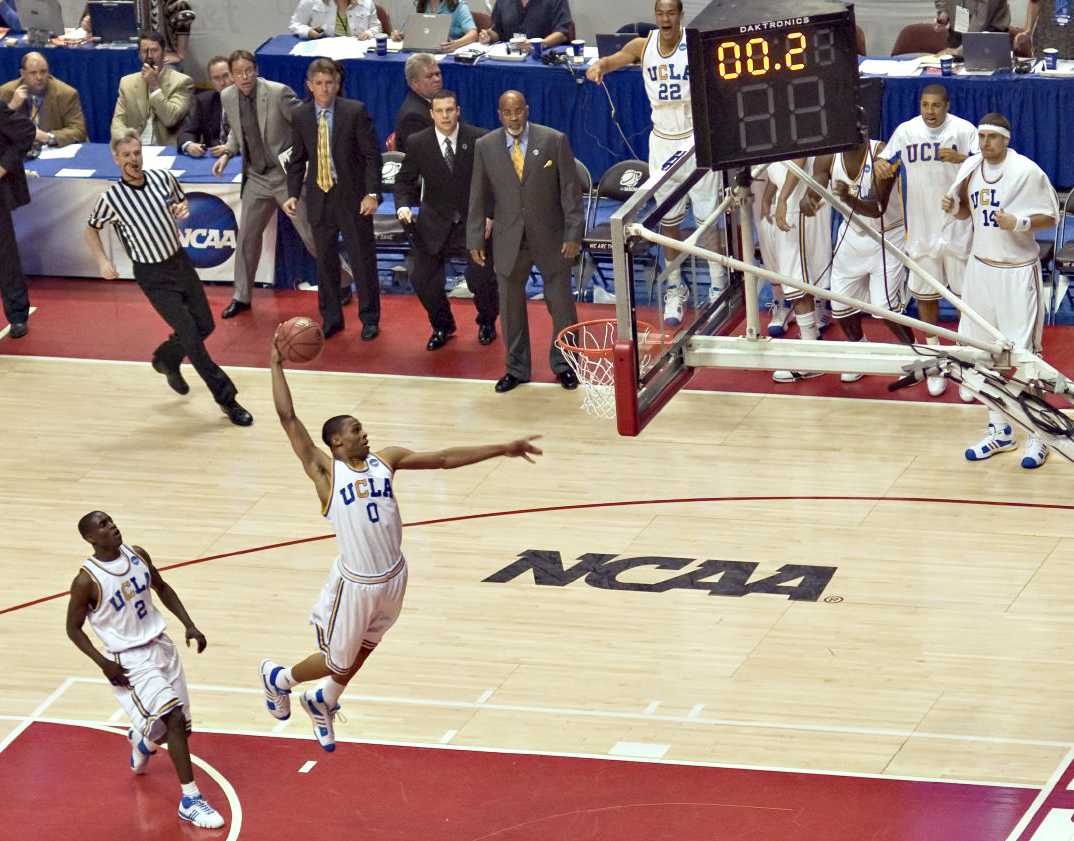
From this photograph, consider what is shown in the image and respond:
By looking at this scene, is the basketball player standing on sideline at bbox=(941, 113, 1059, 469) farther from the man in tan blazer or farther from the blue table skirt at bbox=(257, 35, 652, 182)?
the man in tan blazer

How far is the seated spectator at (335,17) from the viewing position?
61.0 ft

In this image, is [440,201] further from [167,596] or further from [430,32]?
[167,596]

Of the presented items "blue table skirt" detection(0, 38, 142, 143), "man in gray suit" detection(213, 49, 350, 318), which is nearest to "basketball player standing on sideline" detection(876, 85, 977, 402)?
"man in gray suit" detection(213, 49, 350, 318)

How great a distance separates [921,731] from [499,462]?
4599mm

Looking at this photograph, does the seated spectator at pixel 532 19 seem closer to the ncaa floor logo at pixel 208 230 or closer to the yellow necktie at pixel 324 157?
the ncaa floor logo at pixel 208 230

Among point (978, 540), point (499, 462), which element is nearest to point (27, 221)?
point (499, 462)

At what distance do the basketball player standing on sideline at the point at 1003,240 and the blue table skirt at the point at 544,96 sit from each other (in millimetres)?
4307

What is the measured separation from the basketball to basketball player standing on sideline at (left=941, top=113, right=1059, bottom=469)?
4.81 m

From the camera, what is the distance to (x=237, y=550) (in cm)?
1243

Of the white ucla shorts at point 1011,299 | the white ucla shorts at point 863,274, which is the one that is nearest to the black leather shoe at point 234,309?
the white ucla shorts at point 863,274

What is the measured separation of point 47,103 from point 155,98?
108cm

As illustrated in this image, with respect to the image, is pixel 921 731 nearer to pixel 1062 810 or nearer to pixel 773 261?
pixel 1062 810

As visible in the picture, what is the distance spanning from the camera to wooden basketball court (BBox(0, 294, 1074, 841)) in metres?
10.1

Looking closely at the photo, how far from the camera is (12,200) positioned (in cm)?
1620
